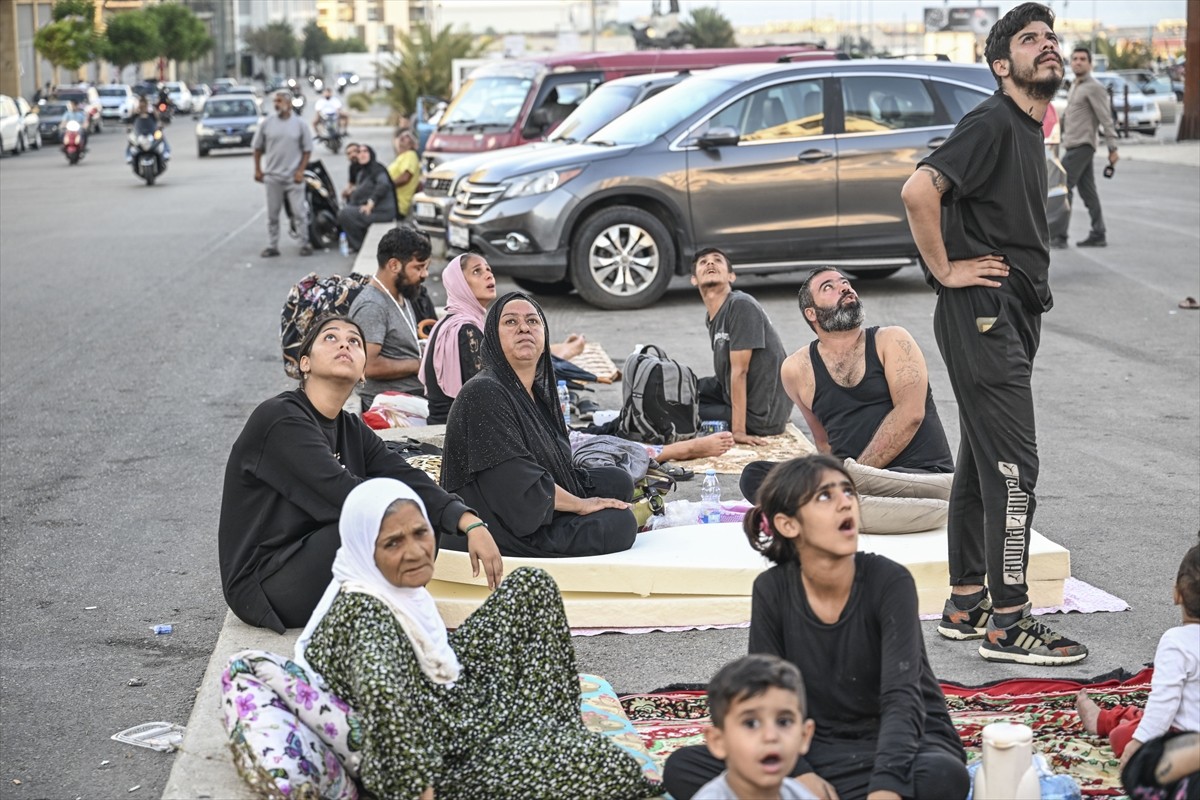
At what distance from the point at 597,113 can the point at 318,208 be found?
14.8ft

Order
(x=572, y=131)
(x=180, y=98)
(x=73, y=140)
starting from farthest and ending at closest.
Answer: (x=180, y=98) → (x=73, y=140) → (x=572, y=131)

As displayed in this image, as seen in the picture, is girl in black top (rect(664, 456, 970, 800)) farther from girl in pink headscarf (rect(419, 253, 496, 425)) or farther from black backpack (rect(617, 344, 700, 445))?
black backpack (rect(617, 344, 700, 445))

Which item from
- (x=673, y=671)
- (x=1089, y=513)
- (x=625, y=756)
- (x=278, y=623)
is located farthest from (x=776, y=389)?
(x=625, y=756)

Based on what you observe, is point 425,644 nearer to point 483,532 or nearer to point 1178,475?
point 483,532

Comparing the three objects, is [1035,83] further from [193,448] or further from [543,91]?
[543,91]

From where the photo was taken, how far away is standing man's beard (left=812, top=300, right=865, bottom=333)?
661cm

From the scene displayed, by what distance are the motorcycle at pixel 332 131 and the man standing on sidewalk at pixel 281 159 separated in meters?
26.3

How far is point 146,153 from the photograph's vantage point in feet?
102

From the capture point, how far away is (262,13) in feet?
626

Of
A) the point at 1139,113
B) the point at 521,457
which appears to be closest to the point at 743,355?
the point at 521,457

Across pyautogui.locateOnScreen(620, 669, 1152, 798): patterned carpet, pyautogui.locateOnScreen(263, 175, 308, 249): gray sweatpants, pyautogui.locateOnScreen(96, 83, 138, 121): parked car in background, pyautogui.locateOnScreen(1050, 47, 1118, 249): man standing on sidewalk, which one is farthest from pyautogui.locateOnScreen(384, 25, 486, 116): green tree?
pyautogui.locateOnScreen(620, 669, 1152, 798): patterned carpet

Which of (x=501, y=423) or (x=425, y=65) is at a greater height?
(x=425, y=65)

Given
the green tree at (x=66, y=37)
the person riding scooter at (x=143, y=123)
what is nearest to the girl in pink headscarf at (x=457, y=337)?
the person riding scooter at (x=143, y=123)

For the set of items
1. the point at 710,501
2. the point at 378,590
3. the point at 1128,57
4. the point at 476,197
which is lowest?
the point at 710,501
